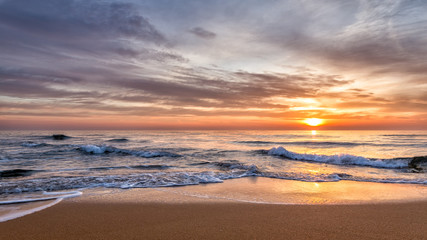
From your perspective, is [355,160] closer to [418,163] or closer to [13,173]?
[418,163]

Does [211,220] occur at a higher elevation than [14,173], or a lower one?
higher

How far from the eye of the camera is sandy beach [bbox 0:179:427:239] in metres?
3.84

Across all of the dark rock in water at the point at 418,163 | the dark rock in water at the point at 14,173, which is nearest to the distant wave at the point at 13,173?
the dark rock in water at the point at 14,173

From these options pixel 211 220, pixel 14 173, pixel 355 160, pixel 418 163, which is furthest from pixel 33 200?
pixel 418 163

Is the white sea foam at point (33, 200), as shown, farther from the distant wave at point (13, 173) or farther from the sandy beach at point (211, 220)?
the distant wave at point (13, 173)

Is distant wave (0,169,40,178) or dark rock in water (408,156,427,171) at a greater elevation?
dark rock in water (408,156,427,171)

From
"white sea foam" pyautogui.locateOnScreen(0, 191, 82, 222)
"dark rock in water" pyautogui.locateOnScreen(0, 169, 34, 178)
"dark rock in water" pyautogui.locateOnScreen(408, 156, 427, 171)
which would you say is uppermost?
"dark rock in water" pyautogui.locateOnScreen(408, 156, 427, 171)

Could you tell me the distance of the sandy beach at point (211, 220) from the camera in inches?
151

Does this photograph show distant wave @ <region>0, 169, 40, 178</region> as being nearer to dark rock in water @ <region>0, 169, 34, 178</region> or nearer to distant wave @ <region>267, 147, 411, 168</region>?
dark rock in water @ <region>0, 169, 34, 178</region>

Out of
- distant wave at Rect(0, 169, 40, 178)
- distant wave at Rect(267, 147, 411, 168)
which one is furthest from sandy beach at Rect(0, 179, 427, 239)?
distant wave at Rect(267, 147, 411, 168)

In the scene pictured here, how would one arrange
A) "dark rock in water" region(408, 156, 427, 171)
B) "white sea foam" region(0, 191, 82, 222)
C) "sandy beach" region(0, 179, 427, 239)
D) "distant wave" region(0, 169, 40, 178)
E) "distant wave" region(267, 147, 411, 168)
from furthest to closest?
"distant wave" region(267, 147, 411, 168)
"dark rock in water" region(408, 156, 427, 171)
"distant wave" region(0, 169, 40, 178)
"white sea foam" region(0, 191, 82, 222)
"sandy beach" region(0, 179, 427, 239)

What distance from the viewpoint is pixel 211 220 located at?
14.8 feet

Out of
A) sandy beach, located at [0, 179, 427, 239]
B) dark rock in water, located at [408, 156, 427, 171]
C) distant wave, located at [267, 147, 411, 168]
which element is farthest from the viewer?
distant wave, located at [267, 147, 411, 168]

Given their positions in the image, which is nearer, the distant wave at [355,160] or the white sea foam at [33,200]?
the white sea foam at [33,200]
